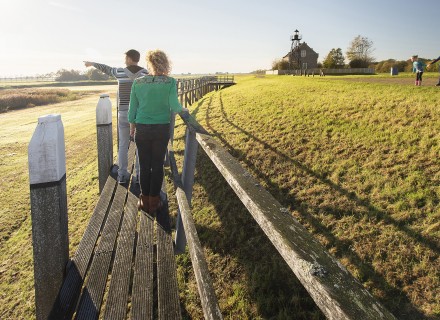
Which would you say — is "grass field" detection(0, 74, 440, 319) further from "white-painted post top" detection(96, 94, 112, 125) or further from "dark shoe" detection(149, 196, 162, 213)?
"white-painted post top" detection(96, 94, 112, 125)

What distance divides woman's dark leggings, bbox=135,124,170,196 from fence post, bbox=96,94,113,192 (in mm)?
1677

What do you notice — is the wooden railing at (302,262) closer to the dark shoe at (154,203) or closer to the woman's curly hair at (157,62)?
the dark shoe at (154,203)

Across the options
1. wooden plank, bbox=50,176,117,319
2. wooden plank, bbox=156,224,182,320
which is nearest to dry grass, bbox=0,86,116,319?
wooden plank, bbox=50,176,117,319

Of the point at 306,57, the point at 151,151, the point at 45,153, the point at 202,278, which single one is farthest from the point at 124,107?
the point at 306,57

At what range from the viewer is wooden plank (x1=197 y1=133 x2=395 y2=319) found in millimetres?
935

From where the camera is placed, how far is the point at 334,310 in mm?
940

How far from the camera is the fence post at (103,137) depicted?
4992 millimetres

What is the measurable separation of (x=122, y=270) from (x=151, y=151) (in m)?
1.47

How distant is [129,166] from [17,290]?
250 centimetres

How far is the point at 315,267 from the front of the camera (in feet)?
3.55

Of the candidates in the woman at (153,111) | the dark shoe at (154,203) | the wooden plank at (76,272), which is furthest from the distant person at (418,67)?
the wooden plank at (76,272)

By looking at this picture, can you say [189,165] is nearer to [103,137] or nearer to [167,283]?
[167,283]

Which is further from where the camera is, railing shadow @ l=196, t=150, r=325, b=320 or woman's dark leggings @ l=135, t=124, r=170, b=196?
woman's dark leggings @ l=135, t=124, r=170, b=196

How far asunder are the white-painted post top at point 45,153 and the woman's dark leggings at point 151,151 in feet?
4.31
